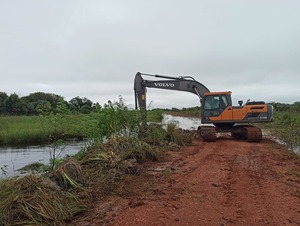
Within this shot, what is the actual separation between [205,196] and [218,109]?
434 inches

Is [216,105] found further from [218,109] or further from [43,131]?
[43,131]

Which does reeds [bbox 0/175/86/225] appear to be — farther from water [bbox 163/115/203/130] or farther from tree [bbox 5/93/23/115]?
tree [bbox 5/93/23/115]

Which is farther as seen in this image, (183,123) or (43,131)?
(183,123)

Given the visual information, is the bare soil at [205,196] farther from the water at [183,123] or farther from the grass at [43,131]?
the water at [183,123]

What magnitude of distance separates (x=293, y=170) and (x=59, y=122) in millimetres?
6398

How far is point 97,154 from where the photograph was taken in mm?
9195

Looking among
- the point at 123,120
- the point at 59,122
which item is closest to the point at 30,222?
the point at 59,122

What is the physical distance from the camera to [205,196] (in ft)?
21.2

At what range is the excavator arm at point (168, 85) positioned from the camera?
17469 mm

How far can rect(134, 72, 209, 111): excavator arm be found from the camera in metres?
17.5

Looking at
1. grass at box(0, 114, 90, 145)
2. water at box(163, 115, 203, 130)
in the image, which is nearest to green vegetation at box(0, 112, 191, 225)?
grass at box(0, 114, 90, 145)

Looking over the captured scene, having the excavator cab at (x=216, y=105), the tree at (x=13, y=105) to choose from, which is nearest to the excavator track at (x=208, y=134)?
the excavator cab at (x=216, y=105)

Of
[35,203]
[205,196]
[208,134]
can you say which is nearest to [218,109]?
[208,134]

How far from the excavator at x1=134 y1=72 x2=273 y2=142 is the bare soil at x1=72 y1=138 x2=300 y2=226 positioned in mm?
6047
